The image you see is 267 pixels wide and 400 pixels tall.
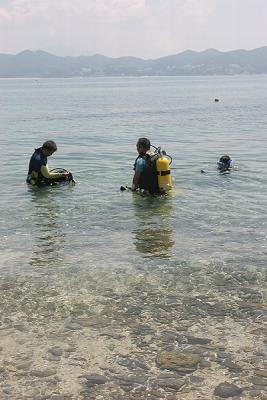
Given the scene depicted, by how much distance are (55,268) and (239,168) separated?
13.1 m

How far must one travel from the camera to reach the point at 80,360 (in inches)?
233

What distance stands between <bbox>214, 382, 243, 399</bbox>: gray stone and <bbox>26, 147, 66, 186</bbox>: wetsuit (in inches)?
451

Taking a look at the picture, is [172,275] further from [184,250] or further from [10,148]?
[10,148]

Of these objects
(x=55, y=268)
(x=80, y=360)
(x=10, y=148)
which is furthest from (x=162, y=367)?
(x=10, y=148)

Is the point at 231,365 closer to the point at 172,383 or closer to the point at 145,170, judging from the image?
the point at 172,383

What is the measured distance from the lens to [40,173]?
16.2 metres

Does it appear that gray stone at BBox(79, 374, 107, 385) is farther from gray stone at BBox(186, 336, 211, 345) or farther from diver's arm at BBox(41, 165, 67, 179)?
diver's arm at BBox(41, 165, 67, 179)

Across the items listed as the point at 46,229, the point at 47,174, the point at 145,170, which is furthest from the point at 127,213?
the point at 47,174

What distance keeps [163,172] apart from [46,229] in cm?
416

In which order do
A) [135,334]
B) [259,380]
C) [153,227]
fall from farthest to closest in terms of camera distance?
[153,227] < [135,334] < [259,380]

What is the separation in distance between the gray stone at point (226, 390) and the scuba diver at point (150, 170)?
9.05 metres

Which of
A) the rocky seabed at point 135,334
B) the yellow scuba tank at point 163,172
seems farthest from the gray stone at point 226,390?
the yellow scuba tank at point 163,172

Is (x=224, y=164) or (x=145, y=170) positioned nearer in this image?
(x=145, y=170)

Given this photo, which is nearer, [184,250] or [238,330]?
[238,330]
